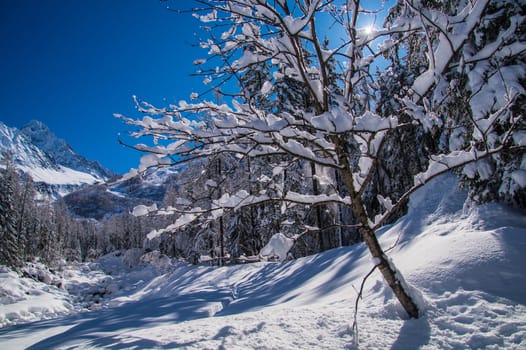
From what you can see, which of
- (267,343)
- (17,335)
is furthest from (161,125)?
(17,335)

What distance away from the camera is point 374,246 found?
2635 mm

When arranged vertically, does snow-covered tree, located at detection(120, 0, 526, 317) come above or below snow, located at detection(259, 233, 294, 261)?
above

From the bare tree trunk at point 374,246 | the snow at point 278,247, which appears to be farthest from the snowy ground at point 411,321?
the snow at point 278,247

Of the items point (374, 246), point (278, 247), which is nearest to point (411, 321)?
point (374, 246)

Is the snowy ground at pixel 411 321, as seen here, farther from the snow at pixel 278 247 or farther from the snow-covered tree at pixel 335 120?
the snow at pixel 278 247

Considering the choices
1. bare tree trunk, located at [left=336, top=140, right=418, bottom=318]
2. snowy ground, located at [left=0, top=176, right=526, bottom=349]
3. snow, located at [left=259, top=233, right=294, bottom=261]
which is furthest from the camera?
bare tree trunk, located at [left=336, top=140, right=418, bottom=318]

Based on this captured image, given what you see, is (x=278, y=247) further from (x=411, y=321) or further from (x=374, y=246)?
(x=411, y=321)

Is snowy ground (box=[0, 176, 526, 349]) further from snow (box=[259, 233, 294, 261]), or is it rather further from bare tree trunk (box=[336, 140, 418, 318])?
snow (box=[259, 233, 294, 261])

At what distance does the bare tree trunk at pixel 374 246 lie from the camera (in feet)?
8.64

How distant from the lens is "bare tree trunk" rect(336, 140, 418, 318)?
2635 mm

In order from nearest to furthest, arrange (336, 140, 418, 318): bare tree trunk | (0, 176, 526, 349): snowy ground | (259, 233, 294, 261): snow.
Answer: (259, 233, 294, 261): snow, (0, 176, 526, 349): snowy ground, (336, 140, 418, 318): bare tree trunk

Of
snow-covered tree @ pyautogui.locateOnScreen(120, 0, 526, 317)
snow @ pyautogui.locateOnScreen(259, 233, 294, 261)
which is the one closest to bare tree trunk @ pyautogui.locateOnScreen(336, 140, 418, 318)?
snow-covered tree @ pyautogui.locateOnScreen(120, 0, 526, 317)

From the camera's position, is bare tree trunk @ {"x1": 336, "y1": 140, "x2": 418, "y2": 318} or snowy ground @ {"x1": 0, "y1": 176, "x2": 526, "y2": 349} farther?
bare tree trunk @ {"x1": 336, "y1": 140, "x2": 418, "y2": 318}

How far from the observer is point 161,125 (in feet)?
8.18
